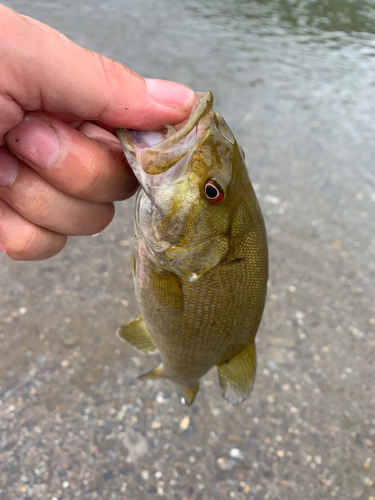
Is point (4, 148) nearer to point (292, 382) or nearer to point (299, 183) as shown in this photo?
point (292, 382)

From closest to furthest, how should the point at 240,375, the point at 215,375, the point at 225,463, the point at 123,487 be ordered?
1. the point at 240,375
2. the point at 123,487
3. the point at 225,463
4. the point at 215,375

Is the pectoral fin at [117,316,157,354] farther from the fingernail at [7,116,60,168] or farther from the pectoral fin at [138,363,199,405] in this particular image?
the fingernail at [7,116,60,168]

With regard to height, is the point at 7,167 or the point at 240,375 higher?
the point at 7,167

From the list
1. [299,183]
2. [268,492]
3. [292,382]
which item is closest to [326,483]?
[268,492]

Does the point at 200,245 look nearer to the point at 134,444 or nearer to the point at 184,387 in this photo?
the point at 184,387

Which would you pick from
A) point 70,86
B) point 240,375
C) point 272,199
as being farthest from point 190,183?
point 272,199
